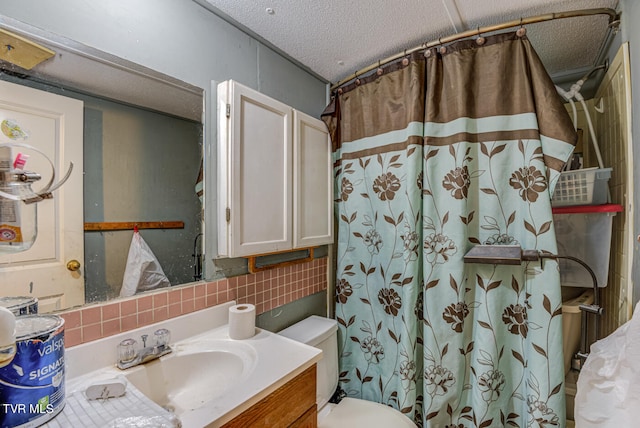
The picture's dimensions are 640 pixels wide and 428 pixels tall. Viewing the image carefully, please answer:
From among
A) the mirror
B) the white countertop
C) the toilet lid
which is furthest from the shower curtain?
the mirror

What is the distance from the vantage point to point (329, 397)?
1.48 meters

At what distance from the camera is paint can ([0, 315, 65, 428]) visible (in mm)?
546

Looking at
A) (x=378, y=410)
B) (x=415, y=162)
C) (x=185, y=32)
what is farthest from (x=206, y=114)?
(x=378, y=410)

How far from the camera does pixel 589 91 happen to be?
5.32ft

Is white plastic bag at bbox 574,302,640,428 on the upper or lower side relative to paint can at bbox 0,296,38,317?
lower

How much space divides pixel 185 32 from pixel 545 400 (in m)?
2.05

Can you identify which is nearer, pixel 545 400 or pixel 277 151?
pixel 545 400

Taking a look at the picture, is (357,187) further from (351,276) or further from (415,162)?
(351,276)

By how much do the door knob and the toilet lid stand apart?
1150 mm

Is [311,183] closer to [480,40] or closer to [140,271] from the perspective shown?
[140,271]

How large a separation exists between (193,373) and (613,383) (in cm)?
134

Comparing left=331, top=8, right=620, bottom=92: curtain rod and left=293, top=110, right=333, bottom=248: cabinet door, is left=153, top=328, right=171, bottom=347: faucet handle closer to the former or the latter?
left=293, top=110, right=333, bottom=248: cabinet door

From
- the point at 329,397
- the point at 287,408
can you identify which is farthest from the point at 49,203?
the point at 329,397

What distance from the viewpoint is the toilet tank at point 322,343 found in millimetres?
1408
